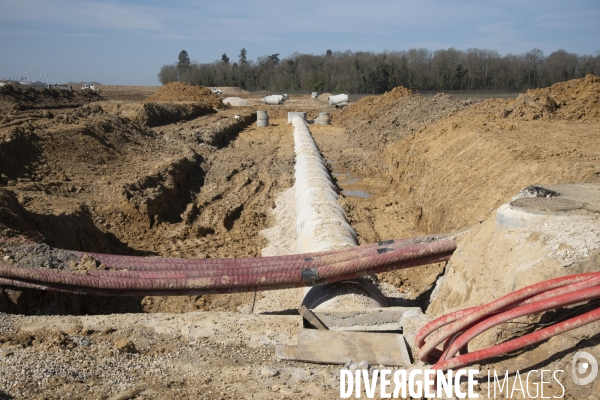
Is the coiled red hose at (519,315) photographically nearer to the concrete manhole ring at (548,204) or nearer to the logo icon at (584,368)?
the logo icon at (584,368)

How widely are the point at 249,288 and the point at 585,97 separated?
1267 cm

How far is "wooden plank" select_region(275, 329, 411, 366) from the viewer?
3.72 meters

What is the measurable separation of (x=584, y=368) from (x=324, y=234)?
143 inches

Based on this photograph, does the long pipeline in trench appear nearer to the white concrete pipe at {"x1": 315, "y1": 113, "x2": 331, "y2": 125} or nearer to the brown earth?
the white concrete pipe at {"x1": 315, "y1": 113, "x2": 331, "y2": 125}

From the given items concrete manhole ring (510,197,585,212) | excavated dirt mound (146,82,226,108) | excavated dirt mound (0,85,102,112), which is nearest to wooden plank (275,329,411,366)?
concrete manhole ring (510,197,585,212)

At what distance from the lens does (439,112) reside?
16.6 m

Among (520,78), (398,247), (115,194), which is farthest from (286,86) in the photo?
(398,247)

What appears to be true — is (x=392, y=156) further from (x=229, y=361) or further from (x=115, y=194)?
(x=229, y=361)

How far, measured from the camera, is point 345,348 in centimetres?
382

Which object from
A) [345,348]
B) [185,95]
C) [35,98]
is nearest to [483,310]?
[345,348]

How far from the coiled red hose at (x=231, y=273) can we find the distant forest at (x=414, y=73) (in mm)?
39205

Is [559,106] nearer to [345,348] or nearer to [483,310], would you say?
[345,348]

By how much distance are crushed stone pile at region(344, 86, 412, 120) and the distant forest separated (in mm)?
18617

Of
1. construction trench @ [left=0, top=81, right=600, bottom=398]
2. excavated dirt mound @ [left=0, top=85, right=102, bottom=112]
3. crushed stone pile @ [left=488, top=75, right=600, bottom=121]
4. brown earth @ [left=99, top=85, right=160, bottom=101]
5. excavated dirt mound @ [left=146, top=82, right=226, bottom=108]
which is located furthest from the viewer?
brown earth @ [left=99, top=85, right=160, bottom=101]
